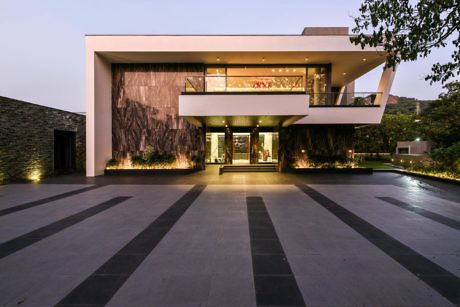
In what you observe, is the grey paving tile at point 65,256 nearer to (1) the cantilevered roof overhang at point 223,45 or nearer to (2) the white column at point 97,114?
(2) the white column at point 97,114

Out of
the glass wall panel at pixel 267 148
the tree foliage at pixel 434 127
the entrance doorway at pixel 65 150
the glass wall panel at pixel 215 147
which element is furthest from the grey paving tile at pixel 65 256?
the tree foliage at pixel 434 127

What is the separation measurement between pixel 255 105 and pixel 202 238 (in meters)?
8.16

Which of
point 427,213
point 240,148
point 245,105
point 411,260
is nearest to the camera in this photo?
point 411,260

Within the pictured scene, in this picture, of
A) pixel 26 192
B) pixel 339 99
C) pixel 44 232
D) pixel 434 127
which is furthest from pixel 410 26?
pixel 434 127

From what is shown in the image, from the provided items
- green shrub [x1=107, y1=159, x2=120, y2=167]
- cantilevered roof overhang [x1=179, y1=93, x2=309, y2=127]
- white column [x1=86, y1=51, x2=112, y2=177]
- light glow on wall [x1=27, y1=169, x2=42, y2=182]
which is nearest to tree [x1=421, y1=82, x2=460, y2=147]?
cantilevered roof overhang [x1=179, y1=93, x2=309, y2=127]

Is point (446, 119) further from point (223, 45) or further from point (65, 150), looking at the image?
point (65, 150)

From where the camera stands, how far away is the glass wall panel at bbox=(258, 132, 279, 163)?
20.5m

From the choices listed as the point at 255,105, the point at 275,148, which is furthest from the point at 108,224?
the point at 275,148

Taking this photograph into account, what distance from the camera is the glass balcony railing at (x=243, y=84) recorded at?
11961 millimetres

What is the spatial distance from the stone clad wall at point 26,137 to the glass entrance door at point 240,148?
1242 cm

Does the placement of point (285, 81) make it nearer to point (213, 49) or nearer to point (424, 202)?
point (213, 49)

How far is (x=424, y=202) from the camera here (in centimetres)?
750

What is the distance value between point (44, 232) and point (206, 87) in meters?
9.45

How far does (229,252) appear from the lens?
153 inches
